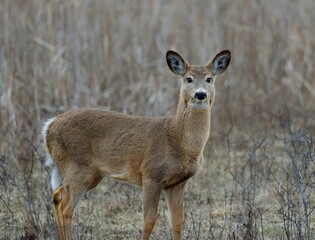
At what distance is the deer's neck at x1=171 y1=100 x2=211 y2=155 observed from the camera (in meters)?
6.49

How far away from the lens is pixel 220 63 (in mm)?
6777

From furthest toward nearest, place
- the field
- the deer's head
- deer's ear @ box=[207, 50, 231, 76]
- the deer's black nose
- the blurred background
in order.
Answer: the blurred background, the field, deer's ear @ box=[207, 50, 231, 76], the deer's head, the deer's black nose

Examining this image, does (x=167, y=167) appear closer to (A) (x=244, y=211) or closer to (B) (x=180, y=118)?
(B) (x=180, y=118)

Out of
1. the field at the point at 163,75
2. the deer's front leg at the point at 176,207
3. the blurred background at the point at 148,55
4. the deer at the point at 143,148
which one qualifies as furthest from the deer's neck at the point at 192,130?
the blurred background at the point at 148,55

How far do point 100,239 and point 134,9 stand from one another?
590 cm


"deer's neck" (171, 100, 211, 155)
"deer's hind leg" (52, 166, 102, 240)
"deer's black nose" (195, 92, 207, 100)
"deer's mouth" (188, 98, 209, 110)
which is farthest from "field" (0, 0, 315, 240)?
"deer's black nose" (195, 92, 207, 100)

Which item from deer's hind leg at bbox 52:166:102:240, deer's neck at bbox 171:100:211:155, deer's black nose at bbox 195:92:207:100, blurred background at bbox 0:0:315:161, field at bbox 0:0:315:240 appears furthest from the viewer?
blurred background at bbox 0:0:315:161

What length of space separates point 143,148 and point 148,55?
17.7 ft

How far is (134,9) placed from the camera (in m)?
12.2

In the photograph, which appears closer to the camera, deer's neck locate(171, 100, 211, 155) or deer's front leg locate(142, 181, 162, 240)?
deer's front leg locate(142, 181, 162, 240)

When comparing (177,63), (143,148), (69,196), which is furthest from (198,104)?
(69,196)

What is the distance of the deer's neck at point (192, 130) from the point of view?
21.3 feet

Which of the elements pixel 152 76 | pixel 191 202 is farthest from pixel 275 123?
pixel 191 202

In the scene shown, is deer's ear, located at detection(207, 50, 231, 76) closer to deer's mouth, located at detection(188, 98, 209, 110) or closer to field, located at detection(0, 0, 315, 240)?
deer's mouth, located at detection(188, 98, 209, 110)
